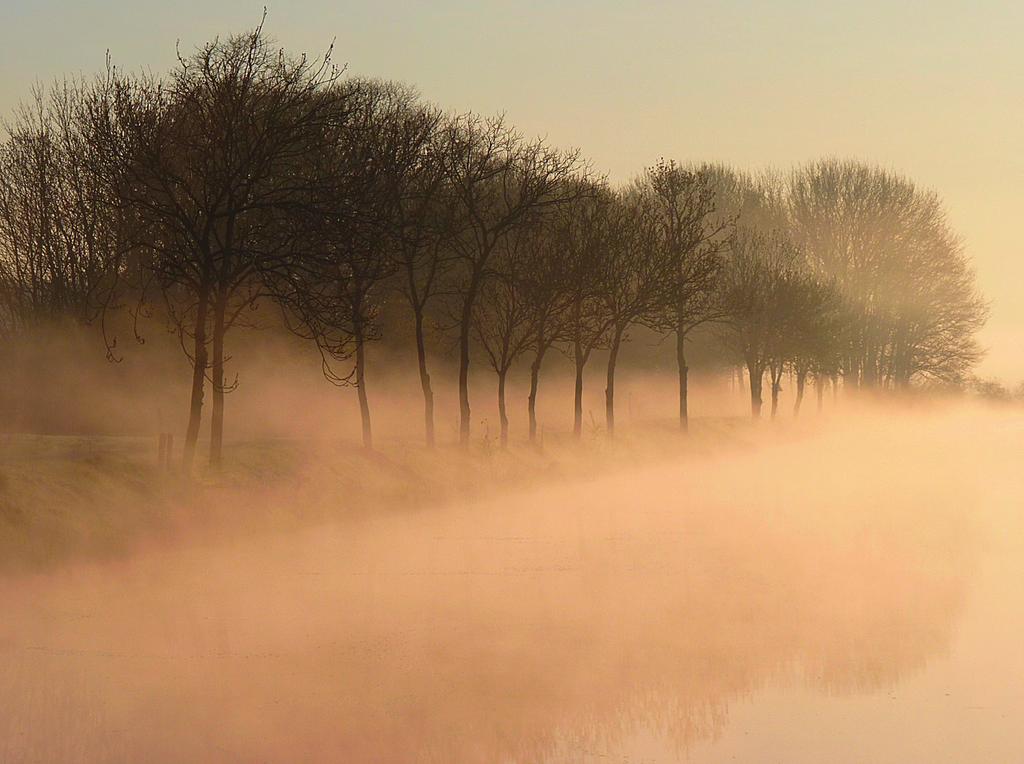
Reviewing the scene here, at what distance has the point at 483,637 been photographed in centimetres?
1459

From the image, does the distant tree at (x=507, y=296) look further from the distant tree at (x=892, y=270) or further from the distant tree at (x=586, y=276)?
the distant tree at (x=892, y=270)

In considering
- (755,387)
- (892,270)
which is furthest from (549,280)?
(892,270)

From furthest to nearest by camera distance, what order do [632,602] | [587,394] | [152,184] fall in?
[587,394] → [152,184] → [632,602]

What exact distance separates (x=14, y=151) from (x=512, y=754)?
4148cm

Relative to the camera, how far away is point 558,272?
42.1 m

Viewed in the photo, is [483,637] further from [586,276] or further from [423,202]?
[586,276]

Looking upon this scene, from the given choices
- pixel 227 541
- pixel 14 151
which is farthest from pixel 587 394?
pixel 227 541

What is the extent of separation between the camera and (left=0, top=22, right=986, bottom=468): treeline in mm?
28078

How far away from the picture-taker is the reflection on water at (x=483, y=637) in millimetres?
10531

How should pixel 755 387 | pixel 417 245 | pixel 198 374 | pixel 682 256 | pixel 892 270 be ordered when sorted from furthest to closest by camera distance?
pixel 892 270 → pixel 755 387 → pixel 682 256 → pixel 417 245 → pixel 198 374

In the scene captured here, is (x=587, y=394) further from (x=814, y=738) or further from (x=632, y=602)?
(x=814, y=738)

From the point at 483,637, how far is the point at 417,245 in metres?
23.1

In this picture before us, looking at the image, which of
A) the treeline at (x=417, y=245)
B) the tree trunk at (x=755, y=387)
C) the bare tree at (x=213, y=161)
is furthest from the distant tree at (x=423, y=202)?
the tree trunk at (x=755, y=387)

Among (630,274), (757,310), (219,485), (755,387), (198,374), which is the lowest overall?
(755,387)
